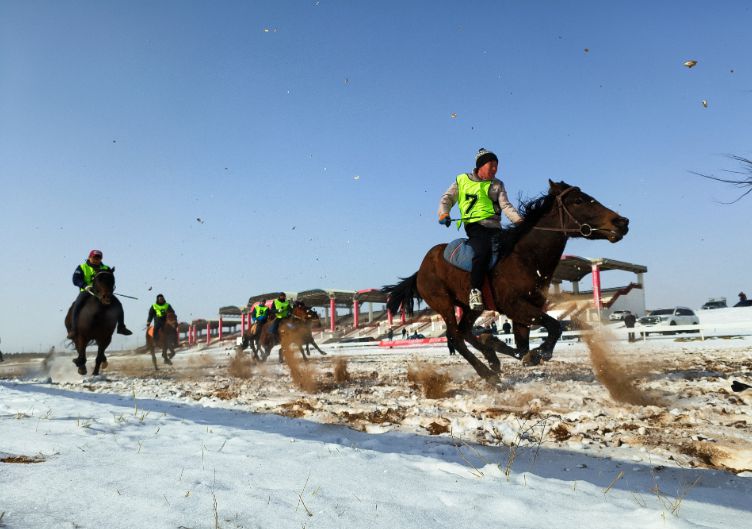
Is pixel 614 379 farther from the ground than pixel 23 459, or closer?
closer

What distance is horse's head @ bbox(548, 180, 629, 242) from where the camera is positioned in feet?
20.4

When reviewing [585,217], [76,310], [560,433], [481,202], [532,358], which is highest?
[481,202]

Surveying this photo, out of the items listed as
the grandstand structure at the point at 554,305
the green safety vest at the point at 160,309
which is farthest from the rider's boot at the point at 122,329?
the grandstand structure at the point at 554,305

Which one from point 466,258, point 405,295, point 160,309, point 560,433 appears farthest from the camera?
point 160,309

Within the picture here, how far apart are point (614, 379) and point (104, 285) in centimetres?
930

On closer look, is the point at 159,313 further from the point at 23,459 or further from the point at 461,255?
the point at 23,459

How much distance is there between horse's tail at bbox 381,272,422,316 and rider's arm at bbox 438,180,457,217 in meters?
1.53

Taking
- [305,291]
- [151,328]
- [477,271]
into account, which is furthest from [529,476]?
[305,291]

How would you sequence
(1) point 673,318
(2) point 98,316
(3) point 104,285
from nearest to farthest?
1. (3) point 104,285
2. (2) point 98,316
3. (1) point 673,318

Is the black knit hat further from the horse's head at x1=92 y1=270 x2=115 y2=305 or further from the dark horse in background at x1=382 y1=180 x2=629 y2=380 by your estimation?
the horse's head at x1=92 y1=270 x2=115 y2=305

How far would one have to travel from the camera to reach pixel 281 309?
16875 mm

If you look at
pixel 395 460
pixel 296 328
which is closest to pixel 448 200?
pixel 395 460

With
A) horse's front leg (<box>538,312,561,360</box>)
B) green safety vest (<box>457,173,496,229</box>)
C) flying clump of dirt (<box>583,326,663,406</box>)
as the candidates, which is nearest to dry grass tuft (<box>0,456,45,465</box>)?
flying clump of dirt (<box>583,326,663,406</box>)

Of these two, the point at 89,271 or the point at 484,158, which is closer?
the point at 484,158
